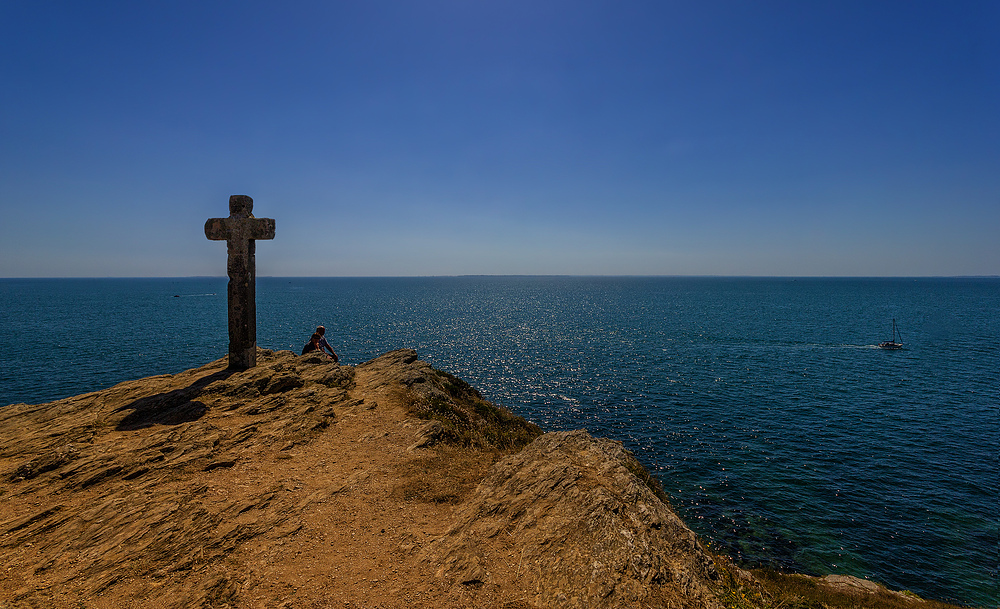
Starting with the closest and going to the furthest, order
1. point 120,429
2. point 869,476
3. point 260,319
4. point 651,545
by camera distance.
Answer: point 651,545
point 120,429
point 869,476
point 260,319

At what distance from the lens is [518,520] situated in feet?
31.0

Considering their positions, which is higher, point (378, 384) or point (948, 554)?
point (378, 384)

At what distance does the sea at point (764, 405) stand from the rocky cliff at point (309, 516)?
12017 millimetres

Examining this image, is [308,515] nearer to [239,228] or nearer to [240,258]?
[240,258]

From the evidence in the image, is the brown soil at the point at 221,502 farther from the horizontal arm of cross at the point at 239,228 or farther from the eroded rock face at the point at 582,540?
the horizontal arm of cross at the point at 239,228

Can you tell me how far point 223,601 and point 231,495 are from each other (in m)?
3.35

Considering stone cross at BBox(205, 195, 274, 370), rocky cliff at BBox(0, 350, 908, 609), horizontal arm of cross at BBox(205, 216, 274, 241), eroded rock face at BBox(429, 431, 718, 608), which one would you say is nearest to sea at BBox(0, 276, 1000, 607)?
eroded rock face at BBox(429, 431, 718, 608)

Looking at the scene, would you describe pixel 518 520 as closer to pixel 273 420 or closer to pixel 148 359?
pixel 273 420

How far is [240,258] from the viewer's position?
59.3ft

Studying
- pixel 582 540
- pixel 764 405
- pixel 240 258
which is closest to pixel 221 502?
pixel 582 540

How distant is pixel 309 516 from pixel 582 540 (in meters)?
5.98

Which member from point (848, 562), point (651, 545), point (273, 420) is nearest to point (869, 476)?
point (848, 562)

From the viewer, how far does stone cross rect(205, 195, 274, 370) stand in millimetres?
17969

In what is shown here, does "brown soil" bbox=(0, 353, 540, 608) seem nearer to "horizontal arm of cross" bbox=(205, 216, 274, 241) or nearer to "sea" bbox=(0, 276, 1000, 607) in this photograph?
"horizontal arm of cross" bbox=(205, 216, 274, 241)
